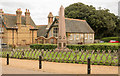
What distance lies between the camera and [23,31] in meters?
34.7

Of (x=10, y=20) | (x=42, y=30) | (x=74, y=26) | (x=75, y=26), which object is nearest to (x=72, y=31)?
(x=74, y=26)

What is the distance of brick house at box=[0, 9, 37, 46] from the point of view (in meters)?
32.7

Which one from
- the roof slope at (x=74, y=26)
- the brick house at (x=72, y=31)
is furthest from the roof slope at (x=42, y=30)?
the roof slope at (x=74, y=26)

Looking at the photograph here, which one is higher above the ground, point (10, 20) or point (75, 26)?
point (10, 20)

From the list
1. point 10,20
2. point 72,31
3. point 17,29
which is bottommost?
point 72,31

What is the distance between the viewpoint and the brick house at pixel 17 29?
3269 centimetres

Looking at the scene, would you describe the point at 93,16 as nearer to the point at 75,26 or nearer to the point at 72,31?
the point at 75,26

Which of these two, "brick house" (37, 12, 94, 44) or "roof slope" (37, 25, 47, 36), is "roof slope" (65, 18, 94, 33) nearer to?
"brick house" (37, 12, 94, 44)

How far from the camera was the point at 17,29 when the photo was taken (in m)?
33.9

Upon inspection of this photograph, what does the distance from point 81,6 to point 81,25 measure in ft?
43.8

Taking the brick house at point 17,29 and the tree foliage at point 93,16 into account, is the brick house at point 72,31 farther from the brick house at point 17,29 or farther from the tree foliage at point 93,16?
the tree foliage at point 93,16

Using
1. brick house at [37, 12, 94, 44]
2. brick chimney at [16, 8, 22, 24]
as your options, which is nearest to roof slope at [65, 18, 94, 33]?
brick house at [37, 12, 94, 44]

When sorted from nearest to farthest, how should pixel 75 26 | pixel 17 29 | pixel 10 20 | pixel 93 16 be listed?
pixel 17 29 → pixel 10 20 → pixel 75 26 → pixel 93 16

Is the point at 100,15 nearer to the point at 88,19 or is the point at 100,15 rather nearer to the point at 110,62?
the point at 88,19
